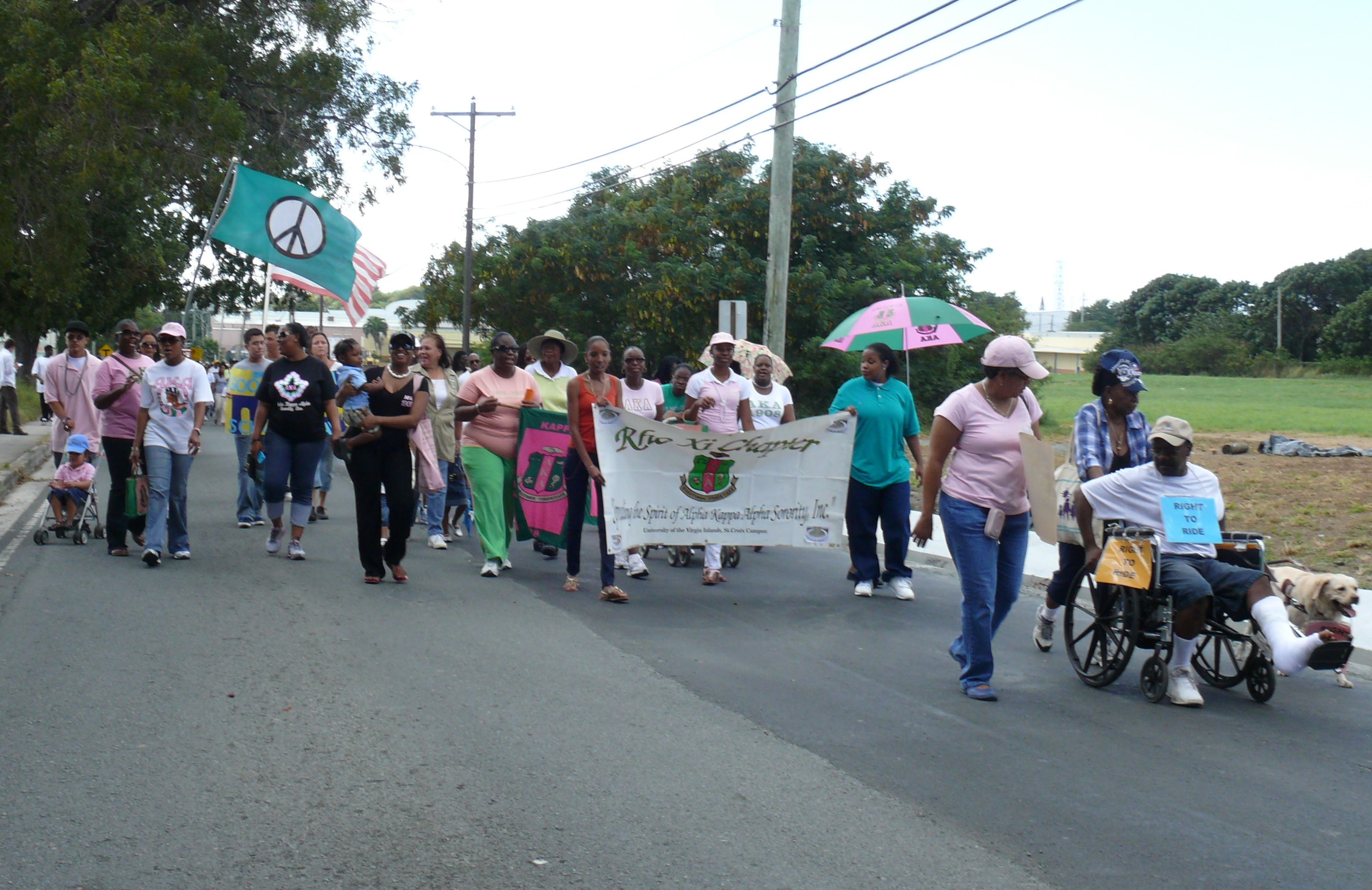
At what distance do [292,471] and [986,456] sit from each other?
5.98 meters

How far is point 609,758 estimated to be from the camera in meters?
5.16

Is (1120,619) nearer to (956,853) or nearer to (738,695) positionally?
(738,695)

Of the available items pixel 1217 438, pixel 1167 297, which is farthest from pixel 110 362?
pixel 1167 297

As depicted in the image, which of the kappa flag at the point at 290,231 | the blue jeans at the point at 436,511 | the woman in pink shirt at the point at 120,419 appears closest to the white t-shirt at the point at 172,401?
the woman in pink shirt at the point at 120,419

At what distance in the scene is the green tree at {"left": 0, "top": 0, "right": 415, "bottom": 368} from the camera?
686 inches

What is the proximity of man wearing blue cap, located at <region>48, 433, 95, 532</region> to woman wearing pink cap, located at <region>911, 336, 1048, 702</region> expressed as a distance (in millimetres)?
7521

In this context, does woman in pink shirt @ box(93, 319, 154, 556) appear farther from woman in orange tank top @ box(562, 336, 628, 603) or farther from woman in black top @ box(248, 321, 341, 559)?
woman in orange tank top @ box(562, 336, 628, 603)

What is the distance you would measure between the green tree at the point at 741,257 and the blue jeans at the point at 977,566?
20.7 meters

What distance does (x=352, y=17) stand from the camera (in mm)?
21578

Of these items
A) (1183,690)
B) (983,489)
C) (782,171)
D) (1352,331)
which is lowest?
(1183,690)

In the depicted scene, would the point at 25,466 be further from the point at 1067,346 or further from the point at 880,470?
the point at 1067,346

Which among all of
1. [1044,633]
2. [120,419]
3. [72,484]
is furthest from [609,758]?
[72,484]

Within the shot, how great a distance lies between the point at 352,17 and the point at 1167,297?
85154mm

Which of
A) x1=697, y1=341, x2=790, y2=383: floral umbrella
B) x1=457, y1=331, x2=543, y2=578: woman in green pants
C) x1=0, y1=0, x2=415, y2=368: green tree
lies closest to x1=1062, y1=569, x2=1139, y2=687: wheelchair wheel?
x1=457, y1=331, x2=543, y2=578: woman in green pants
